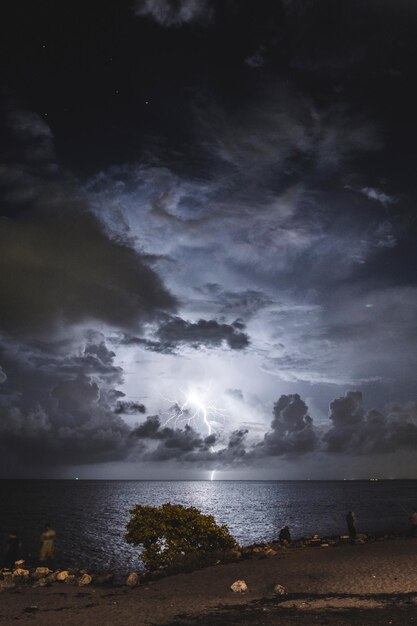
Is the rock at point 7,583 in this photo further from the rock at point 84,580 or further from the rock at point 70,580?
the rock at point 84,580

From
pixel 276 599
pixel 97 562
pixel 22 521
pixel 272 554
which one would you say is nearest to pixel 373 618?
pixel 276 599

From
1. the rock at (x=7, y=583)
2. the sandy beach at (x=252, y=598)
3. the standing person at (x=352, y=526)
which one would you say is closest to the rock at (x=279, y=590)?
Result: the sandy beach at (x=252, y=598)

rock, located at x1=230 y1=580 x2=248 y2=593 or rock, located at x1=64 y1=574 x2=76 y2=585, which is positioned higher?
rock, located at x1=230 y1=580 x2=248 y2=593

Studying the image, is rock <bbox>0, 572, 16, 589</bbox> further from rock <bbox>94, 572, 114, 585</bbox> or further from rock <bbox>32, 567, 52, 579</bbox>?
rock <bbox>94, 572, 114, 585</bbox>

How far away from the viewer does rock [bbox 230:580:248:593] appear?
63.3ft

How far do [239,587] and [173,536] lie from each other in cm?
872

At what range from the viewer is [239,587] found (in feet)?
63.6

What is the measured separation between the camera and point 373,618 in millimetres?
14945

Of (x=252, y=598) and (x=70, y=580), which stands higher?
(x=252, y=598)

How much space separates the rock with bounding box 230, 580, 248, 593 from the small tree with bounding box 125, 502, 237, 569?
6.72m

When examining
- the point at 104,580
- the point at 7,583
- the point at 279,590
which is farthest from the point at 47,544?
the point at 279,590

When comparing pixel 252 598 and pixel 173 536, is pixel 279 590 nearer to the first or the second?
pixel 252 598

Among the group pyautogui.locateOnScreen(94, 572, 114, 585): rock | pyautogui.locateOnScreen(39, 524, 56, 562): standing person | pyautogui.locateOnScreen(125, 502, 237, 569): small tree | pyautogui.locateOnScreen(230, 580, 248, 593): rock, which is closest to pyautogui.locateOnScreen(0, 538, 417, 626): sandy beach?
pyautogui.locateOnScreen(230, 580, 248, 593): rock

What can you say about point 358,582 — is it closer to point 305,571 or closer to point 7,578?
point 305,571
